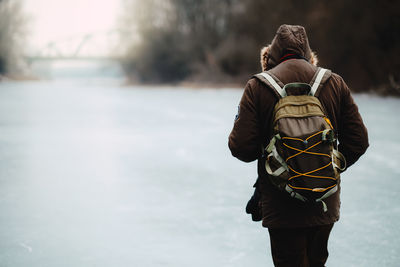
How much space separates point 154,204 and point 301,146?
2585 millimetres

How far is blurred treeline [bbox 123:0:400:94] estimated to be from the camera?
14539 mm

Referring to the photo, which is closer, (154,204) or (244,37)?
(154,204)

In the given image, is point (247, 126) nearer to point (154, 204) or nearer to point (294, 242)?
point (294, 242)

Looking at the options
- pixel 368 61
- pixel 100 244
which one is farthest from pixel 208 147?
pixel 368 61

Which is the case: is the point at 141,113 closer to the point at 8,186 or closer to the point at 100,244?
the point at 8,186

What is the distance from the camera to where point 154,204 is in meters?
4.02

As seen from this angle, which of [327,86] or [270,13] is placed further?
[270,13]

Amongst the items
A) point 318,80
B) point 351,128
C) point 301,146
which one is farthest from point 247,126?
point 351,128

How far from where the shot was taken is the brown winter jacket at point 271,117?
1.71 metres

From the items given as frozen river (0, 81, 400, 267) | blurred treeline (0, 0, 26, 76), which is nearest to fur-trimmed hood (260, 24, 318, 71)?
frozen river (0, 81, 400, 267)

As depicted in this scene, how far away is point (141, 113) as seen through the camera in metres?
12.3

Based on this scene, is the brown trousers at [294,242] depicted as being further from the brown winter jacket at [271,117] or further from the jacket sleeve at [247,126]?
the jacket sleeve at [247,126]

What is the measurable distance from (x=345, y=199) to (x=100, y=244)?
2.26m

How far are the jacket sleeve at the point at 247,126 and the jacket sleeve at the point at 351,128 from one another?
0.37 metres
